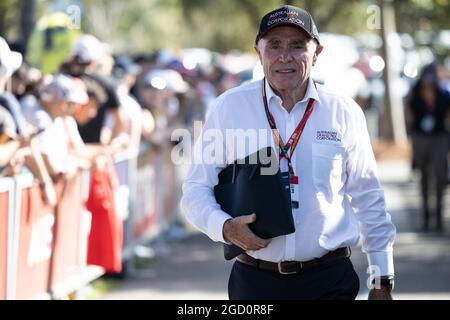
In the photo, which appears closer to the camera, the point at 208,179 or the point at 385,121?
the point at 208,179

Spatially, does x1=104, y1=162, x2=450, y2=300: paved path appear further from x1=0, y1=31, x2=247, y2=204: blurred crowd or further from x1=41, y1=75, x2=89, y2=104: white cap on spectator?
x1=41, y1=75, x2=89, y2=104: white cap on spectator

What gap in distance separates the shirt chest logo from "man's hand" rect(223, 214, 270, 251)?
490 millimetres

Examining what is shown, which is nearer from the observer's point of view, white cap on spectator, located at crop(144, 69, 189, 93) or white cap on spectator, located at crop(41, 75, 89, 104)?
white cap on spectator, located at crop(41, 75, 89, 104)

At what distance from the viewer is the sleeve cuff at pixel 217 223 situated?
4.64m

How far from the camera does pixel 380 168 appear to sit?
75.7ft

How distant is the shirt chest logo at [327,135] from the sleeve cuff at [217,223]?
20.0 inches

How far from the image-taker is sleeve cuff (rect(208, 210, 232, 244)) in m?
4.64

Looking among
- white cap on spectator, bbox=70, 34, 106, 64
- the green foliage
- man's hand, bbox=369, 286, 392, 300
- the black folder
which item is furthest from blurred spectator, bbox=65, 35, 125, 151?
the black folder

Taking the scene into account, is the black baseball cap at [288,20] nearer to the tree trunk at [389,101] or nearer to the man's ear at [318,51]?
the man's ear at [318,51]

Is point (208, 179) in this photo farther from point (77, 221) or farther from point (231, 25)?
point (231, 25)

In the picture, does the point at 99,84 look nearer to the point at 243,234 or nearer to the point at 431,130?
the point at 431,130

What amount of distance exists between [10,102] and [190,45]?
83552mm
